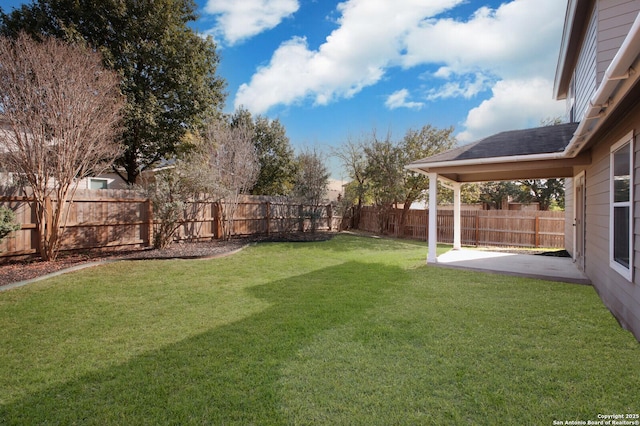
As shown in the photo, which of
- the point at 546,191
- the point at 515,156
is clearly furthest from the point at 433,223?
the point at 546,191

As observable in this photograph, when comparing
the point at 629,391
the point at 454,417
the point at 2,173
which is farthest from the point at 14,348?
the point at 2,173

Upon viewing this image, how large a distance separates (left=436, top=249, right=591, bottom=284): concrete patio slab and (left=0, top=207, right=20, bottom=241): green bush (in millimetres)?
9242

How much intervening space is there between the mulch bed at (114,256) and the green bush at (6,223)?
0.74 metres

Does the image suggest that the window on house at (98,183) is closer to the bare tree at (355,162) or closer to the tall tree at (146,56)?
the tall tree at (146,56)

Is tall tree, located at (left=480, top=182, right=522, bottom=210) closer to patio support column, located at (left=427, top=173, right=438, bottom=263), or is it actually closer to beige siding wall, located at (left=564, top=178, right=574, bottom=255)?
beige siding wall, located at (left=564, top=178, right=574, bottom=255)

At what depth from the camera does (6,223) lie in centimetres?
645

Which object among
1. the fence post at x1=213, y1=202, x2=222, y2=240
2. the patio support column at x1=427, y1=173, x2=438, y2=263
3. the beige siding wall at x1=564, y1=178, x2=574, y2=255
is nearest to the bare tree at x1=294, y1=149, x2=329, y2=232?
the fence post at x1=213, y1=202, x2=222, y2=240

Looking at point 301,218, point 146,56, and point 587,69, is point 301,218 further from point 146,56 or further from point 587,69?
point 587,69

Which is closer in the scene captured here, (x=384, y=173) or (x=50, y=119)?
(x=50, y=119)

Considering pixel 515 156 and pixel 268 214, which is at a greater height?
pixel 515 156

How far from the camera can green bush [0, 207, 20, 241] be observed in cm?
638

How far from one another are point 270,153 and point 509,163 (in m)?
14.6

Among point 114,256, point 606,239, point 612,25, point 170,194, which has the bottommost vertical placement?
point 114,256

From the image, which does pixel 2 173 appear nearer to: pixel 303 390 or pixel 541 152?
pixel 303 390
